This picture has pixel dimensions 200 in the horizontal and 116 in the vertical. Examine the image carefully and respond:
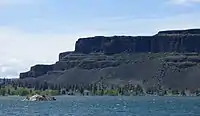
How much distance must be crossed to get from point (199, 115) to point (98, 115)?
2013 cm

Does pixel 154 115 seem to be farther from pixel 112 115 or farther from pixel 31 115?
pixel 31 115

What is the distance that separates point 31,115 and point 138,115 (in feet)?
71.0

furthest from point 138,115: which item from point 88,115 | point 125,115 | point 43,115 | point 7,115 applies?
point 7,115

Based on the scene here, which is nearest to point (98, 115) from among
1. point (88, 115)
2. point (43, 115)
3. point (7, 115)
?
point (88, 115)

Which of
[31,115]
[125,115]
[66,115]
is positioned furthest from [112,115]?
[31,115]

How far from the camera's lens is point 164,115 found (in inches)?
4350

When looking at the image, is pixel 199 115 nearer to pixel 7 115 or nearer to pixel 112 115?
pixel 112 115

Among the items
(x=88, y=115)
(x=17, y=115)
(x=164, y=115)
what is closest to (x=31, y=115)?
(x=17, y=115)

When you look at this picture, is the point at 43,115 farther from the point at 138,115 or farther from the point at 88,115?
the point at 138,115

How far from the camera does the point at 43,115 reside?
110062 millimetres

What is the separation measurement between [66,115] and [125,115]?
39.2ft

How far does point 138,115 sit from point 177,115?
7.77 metres

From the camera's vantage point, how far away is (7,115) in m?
110

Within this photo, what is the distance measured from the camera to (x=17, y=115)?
11081 centimetres
